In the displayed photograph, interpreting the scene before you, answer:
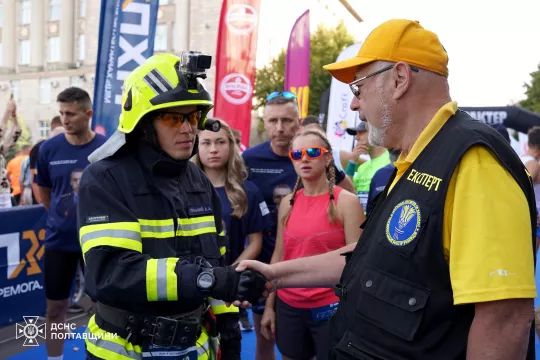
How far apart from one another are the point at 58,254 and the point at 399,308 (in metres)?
3.59

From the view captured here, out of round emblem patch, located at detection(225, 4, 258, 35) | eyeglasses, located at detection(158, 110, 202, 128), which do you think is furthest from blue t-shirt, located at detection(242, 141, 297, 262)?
round emblem patch, located at detection(225, 4, 258, 35)

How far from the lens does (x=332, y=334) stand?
1.97 meters

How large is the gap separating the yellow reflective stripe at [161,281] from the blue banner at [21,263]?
426 centimetres

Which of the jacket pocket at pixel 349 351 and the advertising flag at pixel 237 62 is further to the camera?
the advertising flag at pixel 237 62

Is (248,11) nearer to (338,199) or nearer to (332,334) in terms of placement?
(338,199)

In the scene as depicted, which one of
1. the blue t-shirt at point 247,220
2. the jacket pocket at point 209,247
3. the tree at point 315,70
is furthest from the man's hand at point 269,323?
the tree at point 315,70

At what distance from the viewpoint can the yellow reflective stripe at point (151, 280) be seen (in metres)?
2.11

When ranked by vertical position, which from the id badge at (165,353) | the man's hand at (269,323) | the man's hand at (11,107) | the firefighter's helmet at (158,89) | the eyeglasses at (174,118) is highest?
the firefighter's helmet at (158,89)

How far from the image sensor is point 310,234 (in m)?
3.60

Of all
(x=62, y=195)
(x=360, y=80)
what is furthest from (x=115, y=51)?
(x=360, y=80)

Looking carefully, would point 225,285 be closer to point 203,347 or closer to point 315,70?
point 203,347

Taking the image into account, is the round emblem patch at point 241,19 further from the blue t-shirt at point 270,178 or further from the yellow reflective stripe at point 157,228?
the yellow reflective stripe at point 157,228

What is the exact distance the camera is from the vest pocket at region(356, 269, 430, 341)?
5.19 ft

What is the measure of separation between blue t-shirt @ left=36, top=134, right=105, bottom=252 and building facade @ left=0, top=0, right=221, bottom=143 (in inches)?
1299
